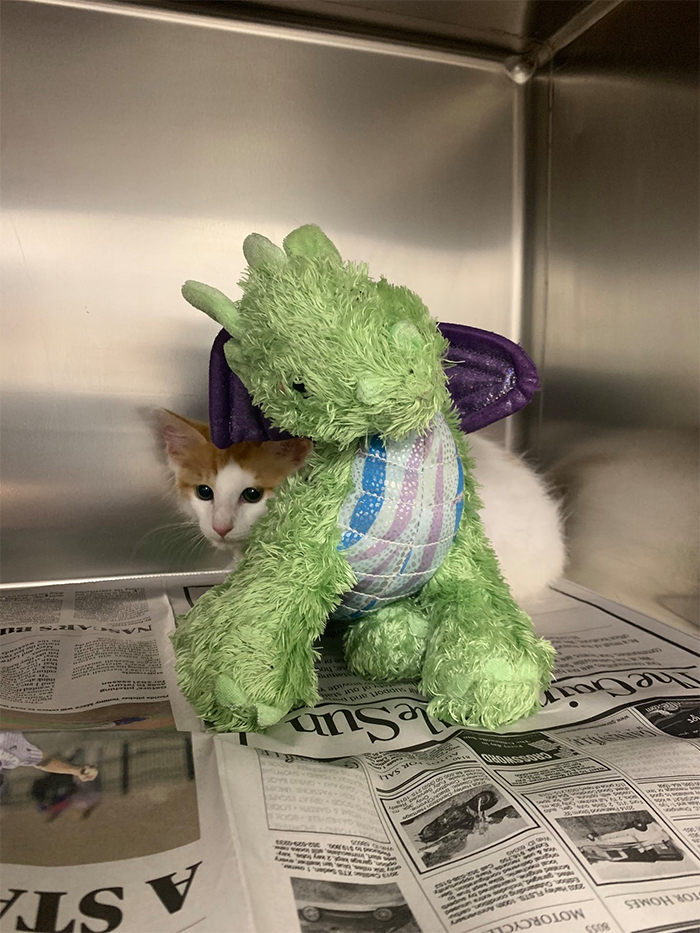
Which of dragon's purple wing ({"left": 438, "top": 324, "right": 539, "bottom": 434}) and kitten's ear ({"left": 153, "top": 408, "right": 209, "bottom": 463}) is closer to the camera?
dragon's purple wing ({"left": 438, "top": 324, "right": 539, "bottom": 434})

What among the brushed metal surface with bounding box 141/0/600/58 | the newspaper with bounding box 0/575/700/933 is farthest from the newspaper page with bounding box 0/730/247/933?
the brushed metal surface with bounding box 141/0/600/58

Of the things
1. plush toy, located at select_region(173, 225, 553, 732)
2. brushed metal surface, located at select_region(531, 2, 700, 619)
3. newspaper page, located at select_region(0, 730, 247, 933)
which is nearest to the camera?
newspaper page, located at select_region(0, 730, 247, 933)

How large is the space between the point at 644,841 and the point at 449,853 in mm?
129

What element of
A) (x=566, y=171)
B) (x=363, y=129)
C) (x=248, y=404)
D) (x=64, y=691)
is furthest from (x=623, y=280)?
(x=64, y=691)

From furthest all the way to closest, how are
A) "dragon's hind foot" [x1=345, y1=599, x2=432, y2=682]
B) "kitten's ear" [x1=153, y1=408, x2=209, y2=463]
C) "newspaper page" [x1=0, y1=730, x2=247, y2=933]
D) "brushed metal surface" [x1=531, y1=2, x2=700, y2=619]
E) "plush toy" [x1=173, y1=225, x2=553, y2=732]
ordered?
"kitten's ear" [x1=153, y1=408, x2=209, y2=463]
"brushed metal surface" [x1=531, y1=2, x2=700, y2=619]
"dragon's hind foot" [x1=345, y1=599, x2=432, y2=682]
"plush toy" [x1=173, y1=225, x2=553, y2=732]
"newspaper page" [x1=0, y1=730, x2=247, y2=933]

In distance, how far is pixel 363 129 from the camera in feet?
3.59

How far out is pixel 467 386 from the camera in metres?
0.73

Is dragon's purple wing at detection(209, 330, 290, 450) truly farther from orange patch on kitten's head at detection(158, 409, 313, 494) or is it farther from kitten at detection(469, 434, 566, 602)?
kitten at detection(469, 434, 566, 602)

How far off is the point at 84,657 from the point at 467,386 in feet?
1.64

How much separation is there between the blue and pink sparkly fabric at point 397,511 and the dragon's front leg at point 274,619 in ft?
0.05

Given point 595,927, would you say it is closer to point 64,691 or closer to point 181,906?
point 181,906

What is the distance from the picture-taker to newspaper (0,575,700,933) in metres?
0.39

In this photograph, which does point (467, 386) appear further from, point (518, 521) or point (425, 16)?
point (425, 16)

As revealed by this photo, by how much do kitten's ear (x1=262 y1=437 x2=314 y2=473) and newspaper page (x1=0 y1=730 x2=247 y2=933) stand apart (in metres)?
0.47
